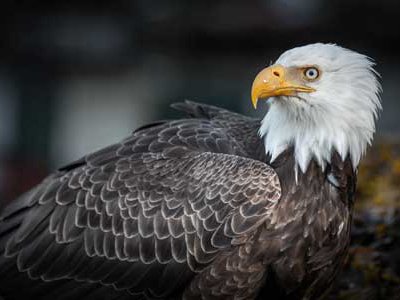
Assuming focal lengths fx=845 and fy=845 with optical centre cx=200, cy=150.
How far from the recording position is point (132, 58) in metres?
16.9

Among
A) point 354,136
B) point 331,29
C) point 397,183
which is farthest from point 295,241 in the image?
point 331,29

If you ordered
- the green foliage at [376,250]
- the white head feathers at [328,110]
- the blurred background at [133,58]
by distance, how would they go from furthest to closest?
the blurred background at [133,58], the green foliage at [376,250], the white head feathers at [328,110]

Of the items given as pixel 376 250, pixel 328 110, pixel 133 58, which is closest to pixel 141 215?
pixel 328 110

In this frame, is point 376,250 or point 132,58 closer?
point 376,250

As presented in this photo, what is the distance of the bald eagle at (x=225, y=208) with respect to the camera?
593 cm

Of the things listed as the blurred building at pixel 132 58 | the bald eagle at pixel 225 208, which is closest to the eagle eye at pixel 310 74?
the bald eagle at pixel 225 208

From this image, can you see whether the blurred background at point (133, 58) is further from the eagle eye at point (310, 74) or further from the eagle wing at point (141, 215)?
the eagle eye at point (310, 74)

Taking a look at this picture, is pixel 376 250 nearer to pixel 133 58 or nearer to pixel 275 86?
pixel 275 86

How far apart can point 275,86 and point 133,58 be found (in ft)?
36.5

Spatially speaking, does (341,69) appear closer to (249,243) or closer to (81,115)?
(249,243)

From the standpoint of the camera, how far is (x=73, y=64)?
1720 centimetres

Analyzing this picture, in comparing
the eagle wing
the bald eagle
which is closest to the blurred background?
the eagle wing

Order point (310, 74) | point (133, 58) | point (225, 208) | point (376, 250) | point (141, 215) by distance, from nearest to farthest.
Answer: point (225, 208)
point (310, 74)
point (141, 215)
point (376, 250)
point (133, 58)

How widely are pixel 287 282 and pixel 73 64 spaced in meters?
12.0
